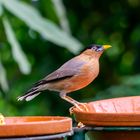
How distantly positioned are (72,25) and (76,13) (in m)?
0.17

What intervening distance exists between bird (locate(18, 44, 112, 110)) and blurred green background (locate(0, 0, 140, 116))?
23.5 inches

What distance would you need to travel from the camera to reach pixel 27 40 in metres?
6.70

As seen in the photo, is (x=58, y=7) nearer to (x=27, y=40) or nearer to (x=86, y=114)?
(x=86, y=114)

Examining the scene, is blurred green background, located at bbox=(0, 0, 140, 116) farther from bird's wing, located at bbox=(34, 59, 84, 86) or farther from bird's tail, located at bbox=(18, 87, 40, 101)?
bird's tail, located at bbox=(18, 87, 40, 101)

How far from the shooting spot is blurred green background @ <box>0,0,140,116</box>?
5.98 metres

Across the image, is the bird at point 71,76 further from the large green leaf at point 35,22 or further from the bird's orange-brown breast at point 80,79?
the large green leaf at point 35,22

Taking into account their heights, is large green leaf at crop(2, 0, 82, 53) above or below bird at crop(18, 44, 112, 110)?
above

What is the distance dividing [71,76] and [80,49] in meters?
1.20

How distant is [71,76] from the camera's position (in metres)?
4.21

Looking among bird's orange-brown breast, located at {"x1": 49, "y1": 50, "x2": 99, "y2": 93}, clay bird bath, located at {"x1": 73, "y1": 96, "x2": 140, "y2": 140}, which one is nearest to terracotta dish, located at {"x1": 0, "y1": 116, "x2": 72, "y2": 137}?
clay bird bath, located at {"x1": 73, "y1": 96, "x2": 140, "y2": 140}

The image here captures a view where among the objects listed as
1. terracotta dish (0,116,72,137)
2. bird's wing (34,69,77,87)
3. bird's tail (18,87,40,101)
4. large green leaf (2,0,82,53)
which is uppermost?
large green leaf (2,0,82,53)

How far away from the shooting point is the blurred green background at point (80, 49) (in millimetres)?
5984

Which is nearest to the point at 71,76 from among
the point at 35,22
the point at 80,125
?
the point at 35,22

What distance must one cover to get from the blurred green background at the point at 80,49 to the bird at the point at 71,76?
0.60 m
